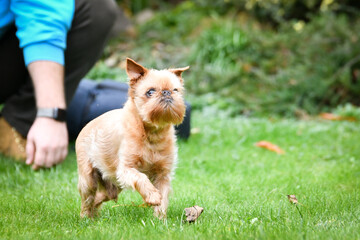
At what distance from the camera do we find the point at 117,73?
7629mm

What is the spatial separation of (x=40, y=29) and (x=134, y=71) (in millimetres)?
1330

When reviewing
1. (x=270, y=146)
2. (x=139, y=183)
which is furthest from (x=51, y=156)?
(x=270, y=146)

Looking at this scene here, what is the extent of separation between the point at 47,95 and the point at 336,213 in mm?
1973

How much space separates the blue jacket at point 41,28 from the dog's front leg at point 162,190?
135 centimetres

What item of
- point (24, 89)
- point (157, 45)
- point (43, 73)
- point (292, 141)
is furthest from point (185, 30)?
point (43, 73)

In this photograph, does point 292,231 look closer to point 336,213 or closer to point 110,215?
point 336,213

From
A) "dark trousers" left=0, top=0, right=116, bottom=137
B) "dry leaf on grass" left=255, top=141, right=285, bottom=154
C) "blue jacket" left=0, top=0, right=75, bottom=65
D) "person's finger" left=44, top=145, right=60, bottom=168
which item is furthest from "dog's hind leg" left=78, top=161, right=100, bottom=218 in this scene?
"dry leaf on grass" left=255, top=141, right=285, bottom=154

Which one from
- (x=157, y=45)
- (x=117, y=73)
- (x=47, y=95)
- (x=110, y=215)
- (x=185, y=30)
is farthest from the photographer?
(x=185, y=30)

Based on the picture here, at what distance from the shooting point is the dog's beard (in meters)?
1.87

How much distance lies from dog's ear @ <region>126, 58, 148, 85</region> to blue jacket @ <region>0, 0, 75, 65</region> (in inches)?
49.3

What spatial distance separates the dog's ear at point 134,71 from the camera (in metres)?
1.90

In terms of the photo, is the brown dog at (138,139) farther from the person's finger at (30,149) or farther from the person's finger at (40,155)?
the person's finger at (30,149)

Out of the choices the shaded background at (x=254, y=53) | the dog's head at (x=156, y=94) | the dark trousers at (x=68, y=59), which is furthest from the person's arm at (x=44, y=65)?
the shaded background at (x=254, y=53)

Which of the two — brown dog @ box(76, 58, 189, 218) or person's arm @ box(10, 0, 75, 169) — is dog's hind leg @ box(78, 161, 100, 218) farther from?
person's arm @ box(10, 0, 75, 169)
